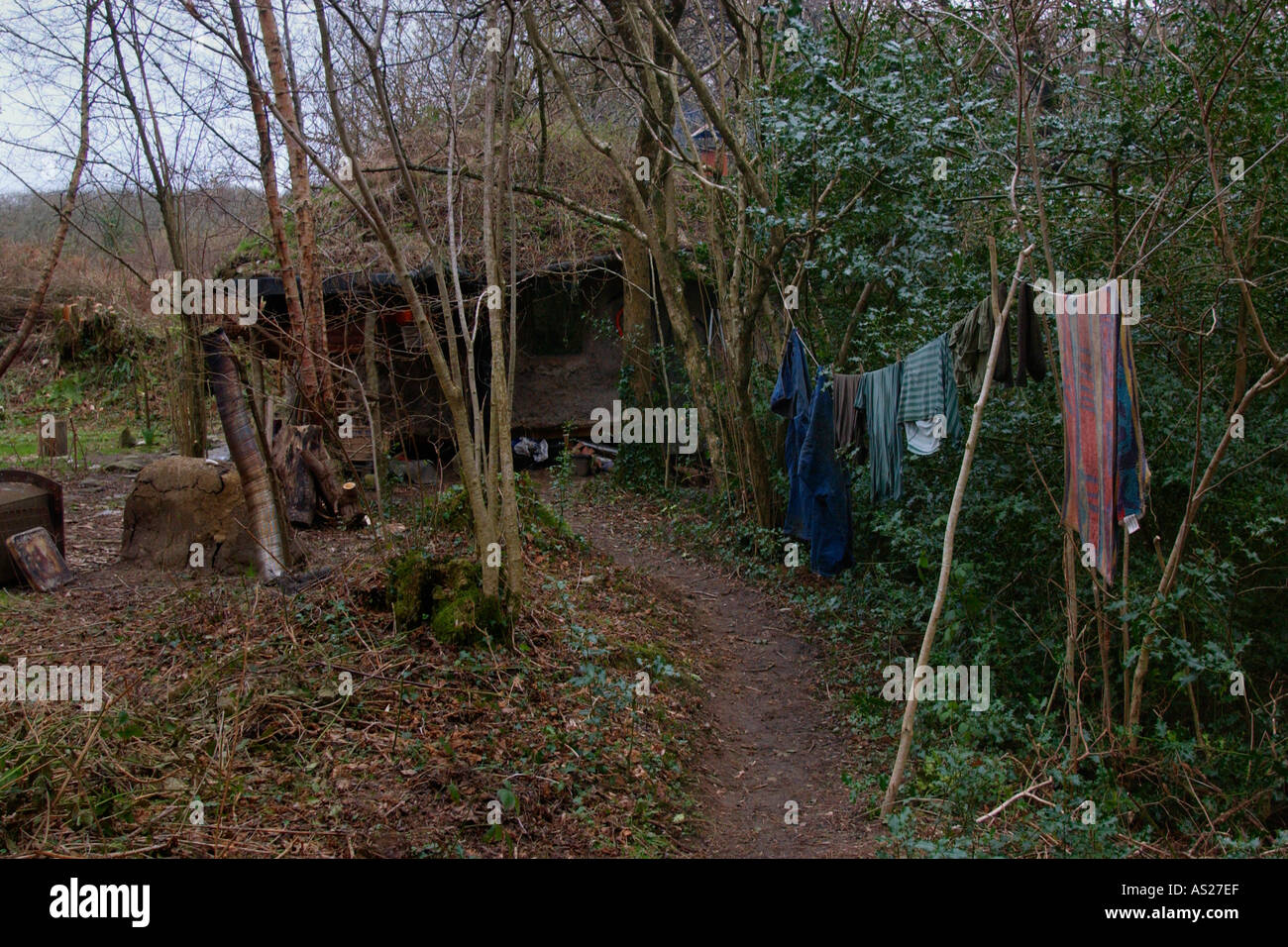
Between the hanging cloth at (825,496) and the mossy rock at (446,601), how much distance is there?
343 centimetres

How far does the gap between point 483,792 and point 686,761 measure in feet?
5.72

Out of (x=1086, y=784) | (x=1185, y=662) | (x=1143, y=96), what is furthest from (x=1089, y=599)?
(x=1143, y=96)

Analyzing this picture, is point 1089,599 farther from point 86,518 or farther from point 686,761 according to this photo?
point 86,518

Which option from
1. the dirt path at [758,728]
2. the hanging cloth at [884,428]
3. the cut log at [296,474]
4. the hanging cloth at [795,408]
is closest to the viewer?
the dirt path at [758,728]

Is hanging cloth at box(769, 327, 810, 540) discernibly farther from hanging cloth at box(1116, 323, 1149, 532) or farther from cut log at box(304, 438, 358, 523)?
cut log at box(304, 438, 358, 523)

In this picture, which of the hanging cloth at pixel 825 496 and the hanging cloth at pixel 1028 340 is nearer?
the hanging cloth at pixel 1028 340

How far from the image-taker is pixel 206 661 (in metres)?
5.52

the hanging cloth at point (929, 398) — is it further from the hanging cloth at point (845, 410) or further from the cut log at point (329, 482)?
the cut log at point (329, 482)

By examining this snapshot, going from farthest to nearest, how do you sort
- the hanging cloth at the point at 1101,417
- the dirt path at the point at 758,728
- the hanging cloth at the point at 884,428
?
the hanging cloth at the point at 884,428, the dirt path at the point at 758,728, the hanging cloth at the point at 1101,417

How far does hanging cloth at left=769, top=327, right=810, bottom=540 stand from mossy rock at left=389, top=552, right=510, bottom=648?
11.8 ft

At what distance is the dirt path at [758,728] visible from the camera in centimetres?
548

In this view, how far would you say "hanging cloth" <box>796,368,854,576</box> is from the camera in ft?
28.3

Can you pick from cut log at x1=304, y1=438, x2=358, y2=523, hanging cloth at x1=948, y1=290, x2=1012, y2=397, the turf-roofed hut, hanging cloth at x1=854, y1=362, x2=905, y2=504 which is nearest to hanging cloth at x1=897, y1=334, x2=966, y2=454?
hanging cloth at x1=854, y1=362, x2=905, y2=504

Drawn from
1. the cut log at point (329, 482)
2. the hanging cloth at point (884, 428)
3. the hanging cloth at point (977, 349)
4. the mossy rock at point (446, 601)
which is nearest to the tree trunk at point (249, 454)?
the mossy rock at point (446, 601)
